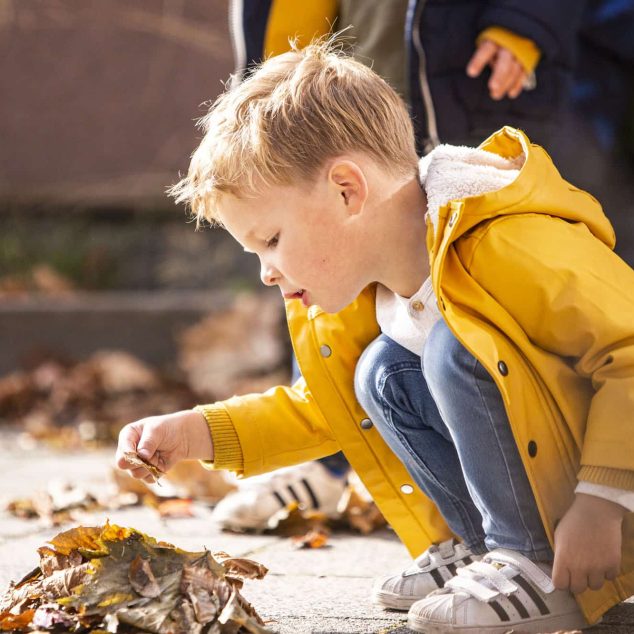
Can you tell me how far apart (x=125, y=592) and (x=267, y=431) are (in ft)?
1.68

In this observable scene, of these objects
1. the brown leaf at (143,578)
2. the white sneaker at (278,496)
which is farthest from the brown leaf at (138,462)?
the white sneaker at (278,496)

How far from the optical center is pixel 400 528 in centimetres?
208

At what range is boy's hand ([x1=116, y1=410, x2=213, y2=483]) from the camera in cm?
190

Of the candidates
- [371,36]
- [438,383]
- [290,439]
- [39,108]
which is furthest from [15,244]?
[438,383]

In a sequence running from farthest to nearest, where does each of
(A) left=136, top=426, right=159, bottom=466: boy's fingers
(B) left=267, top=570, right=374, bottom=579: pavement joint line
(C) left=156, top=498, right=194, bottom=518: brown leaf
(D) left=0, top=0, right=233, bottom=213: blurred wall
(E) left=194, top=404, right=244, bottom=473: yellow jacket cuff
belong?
1. (D) left=0, top=0, right=233, bottom=213: blurred wall
2. (C) left=156, top=498, right=194, bottom=518: brown leaf
3. (B) left=267, top=570, right=374, bottom=579: pavement joint line
4. (E) left=194, top=404, right=244, bottom=473: yellow jacket cuff
5. (A) left=136, top=426, right=159, bottom=466: boy's fingers

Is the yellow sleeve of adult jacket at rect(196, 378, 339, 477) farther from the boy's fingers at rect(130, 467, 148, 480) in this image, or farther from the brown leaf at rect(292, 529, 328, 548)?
the brown leaf at rect(292, 529, 328, 548)

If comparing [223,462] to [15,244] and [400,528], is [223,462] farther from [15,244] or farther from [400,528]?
[15,244]

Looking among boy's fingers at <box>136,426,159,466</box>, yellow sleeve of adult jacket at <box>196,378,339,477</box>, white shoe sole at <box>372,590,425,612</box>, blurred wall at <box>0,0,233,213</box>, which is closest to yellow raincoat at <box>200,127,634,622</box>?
white shoe sole at <box>372,590,425,612</box>

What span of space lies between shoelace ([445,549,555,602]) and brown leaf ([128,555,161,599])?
0.49 meters

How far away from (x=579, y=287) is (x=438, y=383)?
282 mm

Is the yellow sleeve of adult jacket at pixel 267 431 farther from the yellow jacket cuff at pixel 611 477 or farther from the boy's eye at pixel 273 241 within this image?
the yellow jacket cuff at pixel 611 477

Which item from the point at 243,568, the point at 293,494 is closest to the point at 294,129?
the point at 243,568

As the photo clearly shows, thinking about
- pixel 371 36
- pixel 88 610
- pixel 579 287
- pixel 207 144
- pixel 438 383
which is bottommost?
pixel 88 610

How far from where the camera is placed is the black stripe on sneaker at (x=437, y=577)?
6.38 ft
